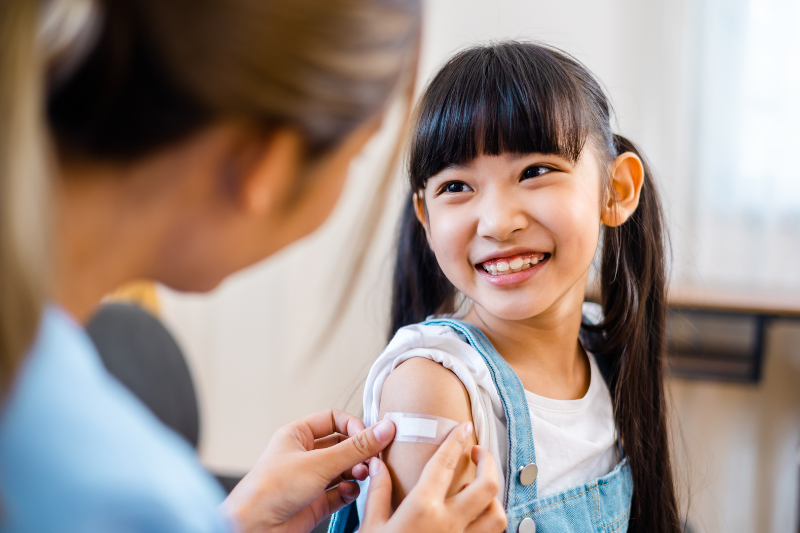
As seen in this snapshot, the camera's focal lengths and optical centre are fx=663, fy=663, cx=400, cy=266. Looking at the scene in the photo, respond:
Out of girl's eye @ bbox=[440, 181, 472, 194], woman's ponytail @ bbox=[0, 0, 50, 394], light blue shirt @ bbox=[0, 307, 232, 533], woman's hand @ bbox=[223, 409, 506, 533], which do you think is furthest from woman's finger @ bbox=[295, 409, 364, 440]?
woman's ponytail @ bbox=[0, 0, 50, 394]

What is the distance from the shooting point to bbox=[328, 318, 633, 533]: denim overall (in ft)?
2.64

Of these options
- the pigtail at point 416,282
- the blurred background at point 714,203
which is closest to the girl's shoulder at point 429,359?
the pigtail at point 416,282

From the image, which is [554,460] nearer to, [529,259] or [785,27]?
[529,259]

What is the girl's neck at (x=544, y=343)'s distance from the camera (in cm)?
91

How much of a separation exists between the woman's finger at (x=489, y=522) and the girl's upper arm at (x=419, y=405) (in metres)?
0.05

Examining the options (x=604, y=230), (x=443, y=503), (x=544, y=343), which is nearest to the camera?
(x=443, y=503)

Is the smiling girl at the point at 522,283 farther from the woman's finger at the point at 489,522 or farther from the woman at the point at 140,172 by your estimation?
the woman at the point at 140,172

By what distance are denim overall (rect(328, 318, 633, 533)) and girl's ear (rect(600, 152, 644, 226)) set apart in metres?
0.26

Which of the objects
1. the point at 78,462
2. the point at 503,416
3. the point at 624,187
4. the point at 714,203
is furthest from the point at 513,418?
the point at 714,203

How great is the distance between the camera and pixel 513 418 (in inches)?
32.1

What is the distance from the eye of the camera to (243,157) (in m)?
0.47

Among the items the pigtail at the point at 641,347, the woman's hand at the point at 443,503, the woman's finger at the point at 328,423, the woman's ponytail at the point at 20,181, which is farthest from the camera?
the pigtail at the point at 641,347

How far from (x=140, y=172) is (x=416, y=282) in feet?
2.10

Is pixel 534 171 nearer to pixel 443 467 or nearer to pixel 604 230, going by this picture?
pixel 604 230
